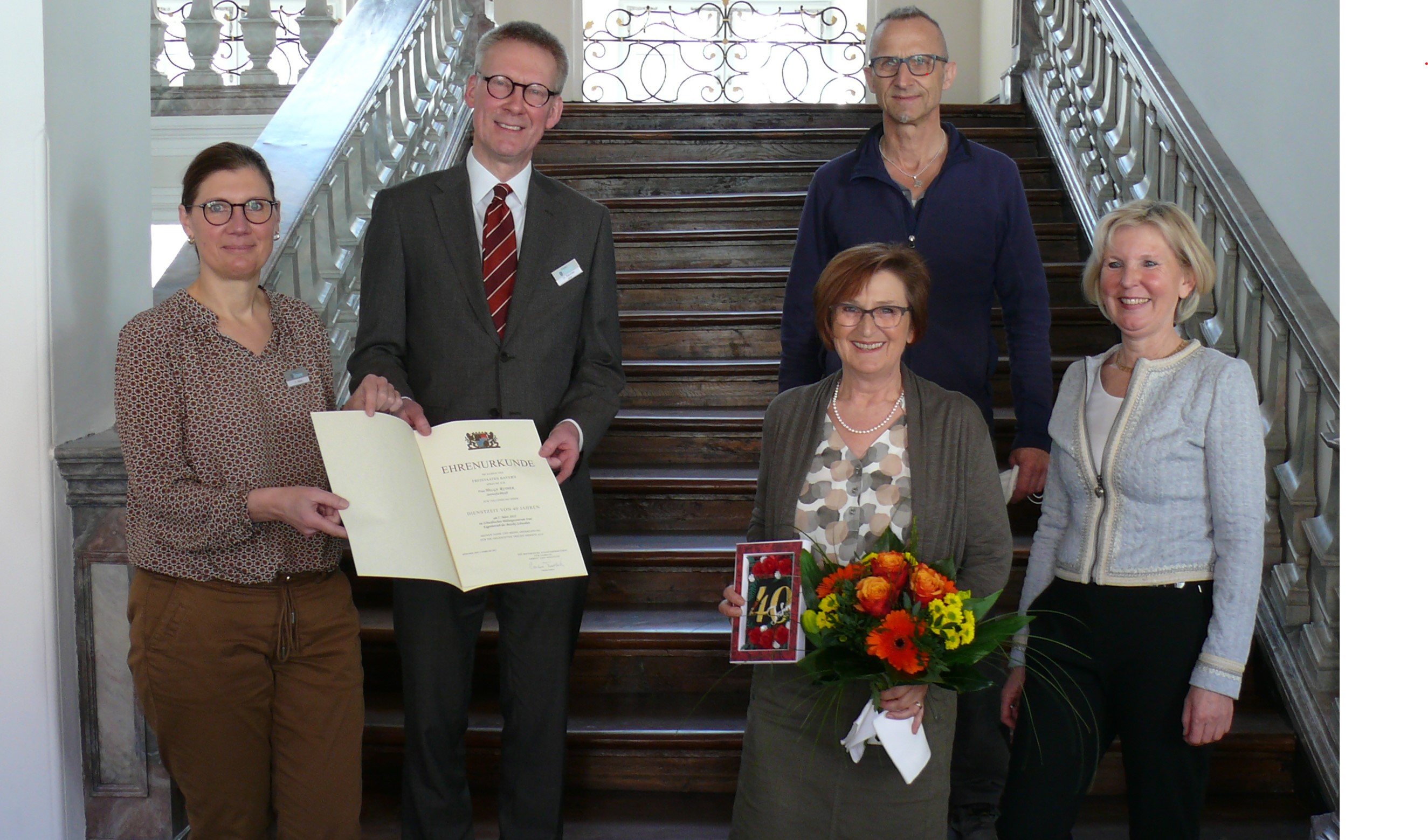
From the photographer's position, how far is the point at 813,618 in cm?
183

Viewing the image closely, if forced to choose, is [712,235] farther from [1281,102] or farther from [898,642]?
[898,642]

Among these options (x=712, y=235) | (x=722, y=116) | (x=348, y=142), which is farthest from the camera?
(x=722, y=116)

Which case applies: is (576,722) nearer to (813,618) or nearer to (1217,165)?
(813,618)

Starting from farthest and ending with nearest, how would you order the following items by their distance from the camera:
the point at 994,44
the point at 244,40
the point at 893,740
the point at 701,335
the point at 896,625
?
1. the point at 994,44
2. the point at 244,40
3. the point at 701,335
4. the point at 893,740
5. the point at 896,625

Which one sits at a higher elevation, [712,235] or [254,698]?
[712,235]

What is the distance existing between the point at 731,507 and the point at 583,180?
224 cm

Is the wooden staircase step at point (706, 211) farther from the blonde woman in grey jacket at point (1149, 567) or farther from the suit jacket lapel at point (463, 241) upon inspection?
the blonde woman in grey jacket at point (1149, 567)

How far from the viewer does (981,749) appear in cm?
253

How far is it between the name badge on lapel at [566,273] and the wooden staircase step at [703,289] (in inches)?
87.6

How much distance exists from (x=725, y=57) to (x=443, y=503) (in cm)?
740

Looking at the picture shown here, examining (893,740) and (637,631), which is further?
(637,631)

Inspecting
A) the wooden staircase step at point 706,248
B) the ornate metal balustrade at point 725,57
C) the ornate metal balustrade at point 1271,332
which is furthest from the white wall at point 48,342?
the ornate metal balustrade at point 725,57

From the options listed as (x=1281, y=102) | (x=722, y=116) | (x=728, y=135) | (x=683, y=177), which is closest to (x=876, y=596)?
(x=1281, y=102)

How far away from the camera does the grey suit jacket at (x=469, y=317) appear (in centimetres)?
230
